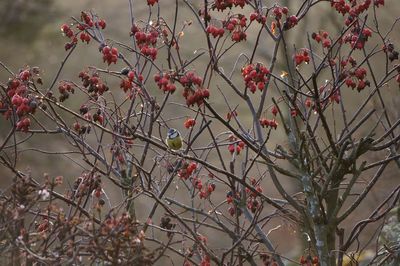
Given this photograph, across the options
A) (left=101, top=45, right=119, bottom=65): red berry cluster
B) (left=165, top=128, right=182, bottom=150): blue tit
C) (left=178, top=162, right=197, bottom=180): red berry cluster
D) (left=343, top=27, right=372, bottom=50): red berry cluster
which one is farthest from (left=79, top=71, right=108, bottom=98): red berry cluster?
(left=343, top=27, right=372, bottom=50): red berry cluster

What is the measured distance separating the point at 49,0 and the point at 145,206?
15.9ft

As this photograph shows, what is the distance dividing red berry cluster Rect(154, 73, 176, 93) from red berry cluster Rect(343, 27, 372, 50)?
121 cm

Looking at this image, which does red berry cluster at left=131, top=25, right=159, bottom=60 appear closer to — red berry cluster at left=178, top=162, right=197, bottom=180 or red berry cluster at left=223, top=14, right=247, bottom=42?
red berry cluster at left=223, top=14, right=247, bottom=42

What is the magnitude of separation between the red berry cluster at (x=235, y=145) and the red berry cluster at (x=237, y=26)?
0.84 metres

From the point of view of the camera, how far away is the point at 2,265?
3701 mm

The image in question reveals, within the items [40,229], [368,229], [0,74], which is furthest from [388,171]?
[40,229]

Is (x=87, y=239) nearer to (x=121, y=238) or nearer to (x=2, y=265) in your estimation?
(x=121, y=238)

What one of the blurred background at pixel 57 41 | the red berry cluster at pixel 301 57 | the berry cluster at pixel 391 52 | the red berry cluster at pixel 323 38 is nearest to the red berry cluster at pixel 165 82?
the red berry cluster at pixel 301 57

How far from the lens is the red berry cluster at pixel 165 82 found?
418cm

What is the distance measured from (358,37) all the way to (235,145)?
1186 mm

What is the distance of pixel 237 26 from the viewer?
15.3 feet

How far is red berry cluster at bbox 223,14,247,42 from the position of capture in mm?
4523

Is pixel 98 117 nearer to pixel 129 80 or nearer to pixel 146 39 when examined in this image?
pixel 129 80

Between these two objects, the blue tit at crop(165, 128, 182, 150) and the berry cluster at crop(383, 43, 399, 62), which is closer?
the blue tit at crop(165, 128, 182, 150)
